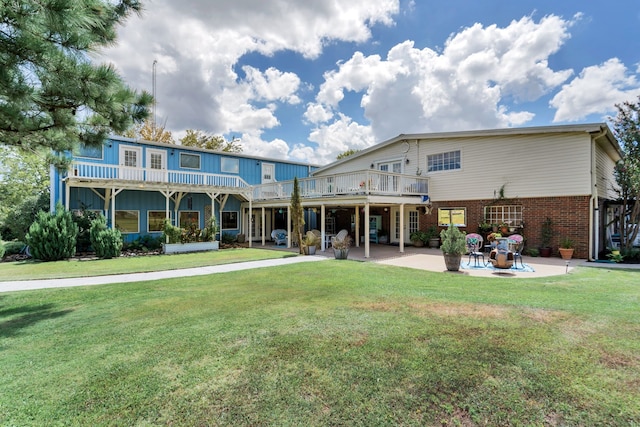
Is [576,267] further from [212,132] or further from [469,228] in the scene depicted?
[212,132]

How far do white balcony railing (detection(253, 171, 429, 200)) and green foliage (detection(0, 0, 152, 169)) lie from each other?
8191mm

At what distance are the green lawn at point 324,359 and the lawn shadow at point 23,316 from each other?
Result: 0.03 m

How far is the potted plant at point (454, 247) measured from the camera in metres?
8.30

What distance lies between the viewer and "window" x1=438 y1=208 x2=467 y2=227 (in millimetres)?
13711

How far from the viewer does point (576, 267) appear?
9047 millimetres

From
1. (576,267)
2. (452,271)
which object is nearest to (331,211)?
(452,271)

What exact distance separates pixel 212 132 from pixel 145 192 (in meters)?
17.4

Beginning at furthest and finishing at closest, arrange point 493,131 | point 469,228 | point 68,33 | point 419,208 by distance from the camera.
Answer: point 419,208
point 469,228
point 493,131
point 68,33

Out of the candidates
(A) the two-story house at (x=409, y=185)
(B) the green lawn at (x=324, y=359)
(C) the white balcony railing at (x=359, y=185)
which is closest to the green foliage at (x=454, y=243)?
(B) the green lawn at (x=324, y=359)

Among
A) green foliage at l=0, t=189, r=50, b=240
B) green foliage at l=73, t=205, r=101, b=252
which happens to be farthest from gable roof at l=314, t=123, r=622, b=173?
green foliage at l=0, t=189, r=50, b=240

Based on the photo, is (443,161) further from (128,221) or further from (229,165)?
(128,221)

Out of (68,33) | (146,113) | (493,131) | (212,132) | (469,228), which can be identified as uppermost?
(212,132)

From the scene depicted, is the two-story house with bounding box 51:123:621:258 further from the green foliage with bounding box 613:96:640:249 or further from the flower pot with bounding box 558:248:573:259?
the green foliage with bounding box 613:96:640:249

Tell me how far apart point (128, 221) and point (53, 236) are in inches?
155
